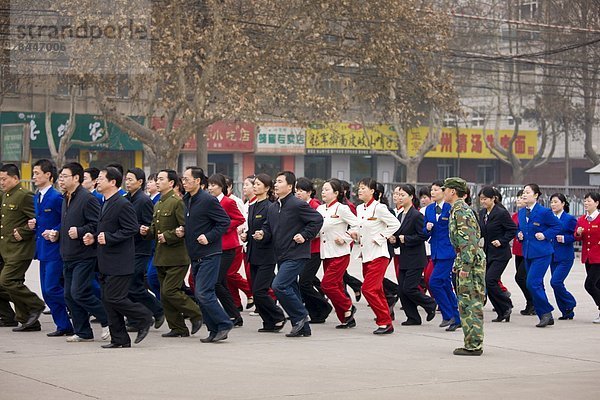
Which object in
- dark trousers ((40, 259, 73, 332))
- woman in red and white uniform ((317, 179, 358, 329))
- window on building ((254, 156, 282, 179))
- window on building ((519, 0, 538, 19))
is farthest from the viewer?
window on building ((519, 0, 538, 19))

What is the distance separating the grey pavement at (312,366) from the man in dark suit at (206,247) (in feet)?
0.84

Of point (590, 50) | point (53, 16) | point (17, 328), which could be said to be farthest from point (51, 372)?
point (590, 50)

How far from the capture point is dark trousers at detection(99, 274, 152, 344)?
11.6 m

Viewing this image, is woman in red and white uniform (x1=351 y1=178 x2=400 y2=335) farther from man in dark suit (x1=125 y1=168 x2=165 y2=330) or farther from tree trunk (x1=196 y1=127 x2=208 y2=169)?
tree trunk (x1=196 y1=127 x2=208 y2=169)

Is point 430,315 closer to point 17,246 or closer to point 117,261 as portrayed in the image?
point 117,261

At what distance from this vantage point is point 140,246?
43.8ft

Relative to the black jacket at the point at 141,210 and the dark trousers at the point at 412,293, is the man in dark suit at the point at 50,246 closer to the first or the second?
the black jacket at the point at 141,210

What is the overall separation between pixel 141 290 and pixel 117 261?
5.04ft

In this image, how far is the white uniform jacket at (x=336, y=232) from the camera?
1391cm

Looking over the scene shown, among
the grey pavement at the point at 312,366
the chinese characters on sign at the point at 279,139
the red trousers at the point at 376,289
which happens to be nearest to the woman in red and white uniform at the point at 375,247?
the red trousers at the point at 376,289

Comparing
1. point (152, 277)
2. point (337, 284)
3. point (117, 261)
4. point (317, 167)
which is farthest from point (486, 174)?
point (117, 261)

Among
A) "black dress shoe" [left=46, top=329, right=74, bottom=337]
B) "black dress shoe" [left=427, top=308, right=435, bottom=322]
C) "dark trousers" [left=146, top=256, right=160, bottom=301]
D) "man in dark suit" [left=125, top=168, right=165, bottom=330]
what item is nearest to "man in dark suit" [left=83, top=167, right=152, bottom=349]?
"black dress shoe" [left=46, top=329, right=74, bottom=337]

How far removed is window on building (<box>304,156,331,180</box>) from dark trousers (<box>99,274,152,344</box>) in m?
43.3

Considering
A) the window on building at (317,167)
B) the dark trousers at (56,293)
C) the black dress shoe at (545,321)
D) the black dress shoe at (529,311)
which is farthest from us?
the window on building at (317,167)
